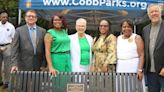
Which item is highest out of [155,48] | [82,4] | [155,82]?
[82,4]

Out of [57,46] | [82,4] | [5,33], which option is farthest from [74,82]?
[5,33]

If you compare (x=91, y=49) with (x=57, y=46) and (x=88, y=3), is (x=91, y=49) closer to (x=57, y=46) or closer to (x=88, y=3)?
(x=57, y=46)

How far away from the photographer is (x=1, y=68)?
23.2 ft

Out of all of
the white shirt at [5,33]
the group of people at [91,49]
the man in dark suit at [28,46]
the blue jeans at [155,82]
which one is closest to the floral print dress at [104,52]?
the group of people at [91,49]

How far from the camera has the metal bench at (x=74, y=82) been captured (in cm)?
417

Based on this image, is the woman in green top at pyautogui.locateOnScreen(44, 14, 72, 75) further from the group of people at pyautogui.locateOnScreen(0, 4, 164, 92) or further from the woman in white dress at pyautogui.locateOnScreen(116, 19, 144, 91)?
the woman in white dress at pyautogui.locateOnScreen(116, 19, 144, 91)

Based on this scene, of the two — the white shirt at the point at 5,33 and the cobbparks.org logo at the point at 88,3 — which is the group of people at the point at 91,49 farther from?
the white shirt at the point at 5,33

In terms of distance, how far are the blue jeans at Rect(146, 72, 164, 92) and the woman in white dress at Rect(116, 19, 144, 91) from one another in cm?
20

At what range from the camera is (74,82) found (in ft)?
13.7

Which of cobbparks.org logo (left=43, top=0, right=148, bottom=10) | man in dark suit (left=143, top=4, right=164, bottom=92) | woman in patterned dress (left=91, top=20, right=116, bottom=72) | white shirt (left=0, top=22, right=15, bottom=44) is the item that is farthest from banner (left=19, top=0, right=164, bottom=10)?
man in dark suit (left=143, top=4, right=164, bottom=92)

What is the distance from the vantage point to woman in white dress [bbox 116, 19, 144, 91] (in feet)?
14.7

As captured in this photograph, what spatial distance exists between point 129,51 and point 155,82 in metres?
0.56

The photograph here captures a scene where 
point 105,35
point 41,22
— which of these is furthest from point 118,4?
point 41,22

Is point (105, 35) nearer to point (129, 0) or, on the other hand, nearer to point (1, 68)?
point (129, 0)
